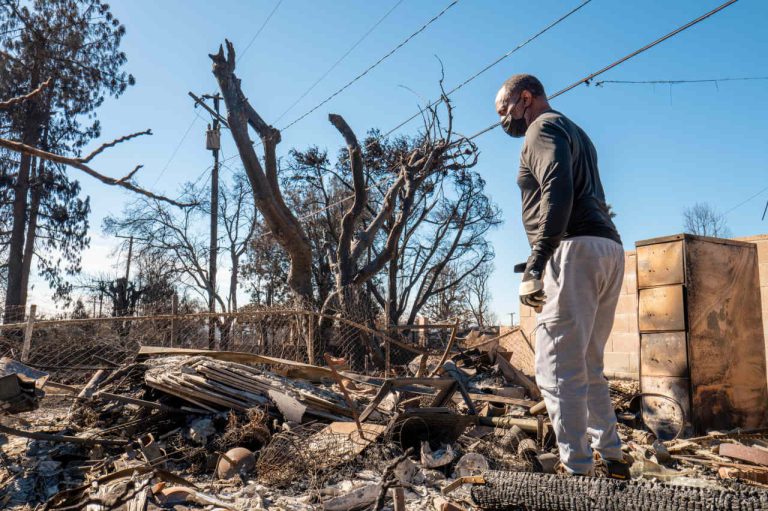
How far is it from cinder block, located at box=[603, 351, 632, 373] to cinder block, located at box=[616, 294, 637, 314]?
2.03 ft

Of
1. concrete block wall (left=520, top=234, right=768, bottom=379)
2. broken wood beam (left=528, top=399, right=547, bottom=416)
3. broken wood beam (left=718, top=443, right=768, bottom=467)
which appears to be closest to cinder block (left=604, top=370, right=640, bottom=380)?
concrete block wall (left=520, top=234, right=768, bottom=379)

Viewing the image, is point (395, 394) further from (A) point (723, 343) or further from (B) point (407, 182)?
(B) point (407, 182)

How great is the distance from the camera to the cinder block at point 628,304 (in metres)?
8.33

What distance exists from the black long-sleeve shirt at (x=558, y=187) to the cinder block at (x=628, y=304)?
19.5ft

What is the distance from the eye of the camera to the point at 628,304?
8430mm

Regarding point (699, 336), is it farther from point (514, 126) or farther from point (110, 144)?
point (110, 144)

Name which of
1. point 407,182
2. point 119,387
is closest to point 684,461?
point 119,387

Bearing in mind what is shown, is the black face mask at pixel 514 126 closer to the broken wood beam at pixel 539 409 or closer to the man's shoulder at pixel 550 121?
the man's shoulder at pixel 550 121

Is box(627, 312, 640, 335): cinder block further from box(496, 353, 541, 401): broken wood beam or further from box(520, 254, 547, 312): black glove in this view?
box(520, 254, 547, 312): black glove

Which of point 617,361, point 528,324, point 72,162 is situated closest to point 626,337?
point 617,361

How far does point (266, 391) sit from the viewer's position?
463 centimetres

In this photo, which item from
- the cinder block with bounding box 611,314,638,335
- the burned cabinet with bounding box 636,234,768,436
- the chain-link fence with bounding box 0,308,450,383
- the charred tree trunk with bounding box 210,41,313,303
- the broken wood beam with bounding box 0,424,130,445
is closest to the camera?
the broken wood beam with bounding box 0,424,130,445

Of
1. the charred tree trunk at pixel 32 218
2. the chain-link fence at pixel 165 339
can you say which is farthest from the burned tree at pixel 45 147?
the chain-link fence at pixel 165 339

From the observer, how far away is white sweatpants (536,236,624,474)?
253 cm
